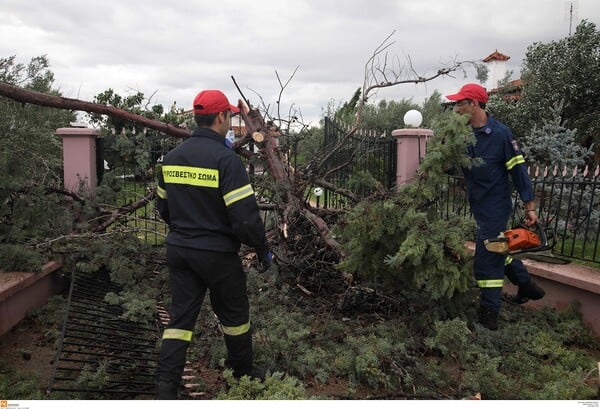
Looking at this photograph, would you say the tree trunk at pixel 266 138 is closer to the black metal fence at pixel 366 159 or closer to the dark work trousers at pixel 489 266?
the black metal fence at pixel 366 159

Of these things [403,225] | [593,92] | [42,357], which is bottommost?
[42,357]

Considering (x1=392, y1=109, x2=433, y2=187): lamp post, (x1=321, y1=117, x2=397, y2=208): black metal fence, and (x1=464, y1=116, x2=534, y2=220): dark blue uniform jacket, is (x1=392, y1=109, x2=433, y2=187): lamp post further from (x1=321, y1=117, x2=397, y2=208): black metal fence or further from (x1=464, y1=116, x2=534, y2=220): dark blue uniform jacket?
(x1=464, y1=116, x2=534, y2=220): dark blue uniform jacket

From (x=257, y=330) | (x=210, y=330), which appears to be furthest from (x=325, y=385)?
(x=210, y=330)

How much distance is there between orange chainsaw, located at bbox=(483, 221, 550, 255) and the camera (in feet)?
11.7

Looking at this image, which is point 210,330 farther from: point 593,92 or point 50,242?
point 593,92

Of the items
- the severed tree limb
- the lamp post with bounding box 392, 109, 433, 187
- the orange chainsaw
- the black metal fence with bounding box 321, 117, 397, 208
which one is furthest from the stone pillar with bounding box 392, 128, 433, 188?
the severed tree limb

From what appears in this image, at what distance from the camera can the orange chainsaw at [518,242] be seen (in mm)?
3559

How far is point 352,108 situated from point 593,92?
7.86 m

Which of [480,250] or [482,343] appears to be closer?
[482,343]

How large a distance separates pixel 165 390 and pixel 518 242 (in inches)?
105

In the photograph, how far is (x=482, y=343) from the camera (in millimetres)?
3625

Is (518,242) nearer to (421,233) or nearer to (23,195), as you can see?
(421,233)

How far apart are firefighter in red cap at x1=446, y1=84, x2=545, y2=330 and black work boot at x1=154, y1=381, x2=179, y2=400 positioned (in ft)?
8.16

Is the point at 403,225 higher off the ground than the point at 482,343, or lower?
higher
